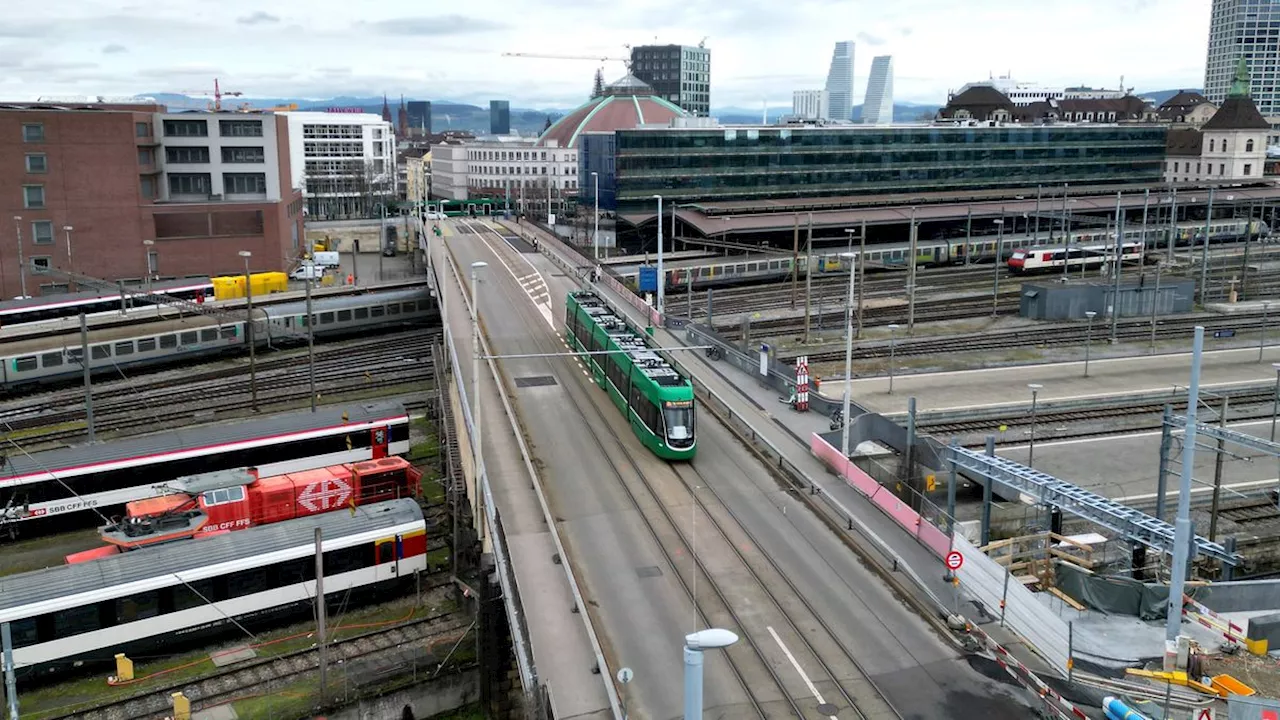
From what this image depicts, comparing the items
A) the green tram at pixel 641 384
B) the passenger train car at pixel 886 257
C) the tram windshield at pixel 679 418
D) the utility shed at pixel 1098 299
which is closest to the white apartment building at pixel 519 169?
the passenger train car at pixel 886 257

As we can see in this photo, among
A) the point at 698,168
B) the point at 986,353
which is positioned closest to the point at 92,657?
the point at 986,353

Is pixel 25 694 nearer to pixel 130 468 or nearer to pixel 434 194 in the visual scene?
pixel 130 468

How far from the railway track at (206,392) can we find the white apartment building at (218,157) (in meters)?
27.7

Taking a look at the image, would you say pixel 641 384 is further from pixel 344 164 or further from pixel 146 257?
pixel 344 164

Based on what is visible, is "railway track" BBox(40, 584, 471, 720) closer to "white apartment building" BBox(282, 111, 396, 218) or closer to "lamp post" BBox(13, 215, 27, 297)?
"lamp post" BBox(13, 215, 27, 297)

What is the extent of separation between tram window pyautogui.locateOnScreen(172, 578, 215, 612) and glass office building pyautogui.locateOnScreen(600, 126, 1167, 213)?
76.4m

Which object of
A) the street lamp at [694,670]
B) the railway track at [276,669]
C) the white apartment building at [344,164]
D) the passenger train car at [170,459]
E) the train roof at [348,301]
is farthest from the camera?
the white apartment building at [344,164]

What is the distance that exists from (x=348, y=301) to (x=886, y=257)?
4789 centimetres

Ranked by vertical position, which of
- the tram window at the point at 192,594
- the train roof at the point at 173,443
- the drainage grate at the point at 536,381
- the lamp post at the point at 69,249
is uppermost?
the lamp post at the point at 69,249

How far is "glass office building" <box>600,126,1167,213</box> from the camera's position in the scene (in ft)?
331

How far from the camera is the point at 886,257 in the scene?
90000mm

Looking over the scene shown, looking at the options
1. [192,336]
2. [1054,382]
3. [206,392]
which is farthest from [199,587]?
[1054,382]

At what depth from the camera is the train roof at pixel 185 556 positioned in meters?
24.1

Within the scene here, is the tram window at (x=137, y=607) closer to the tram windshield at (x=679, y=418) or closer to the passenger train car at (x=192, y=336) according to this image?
the tram windshield at (x=679, y=418)
